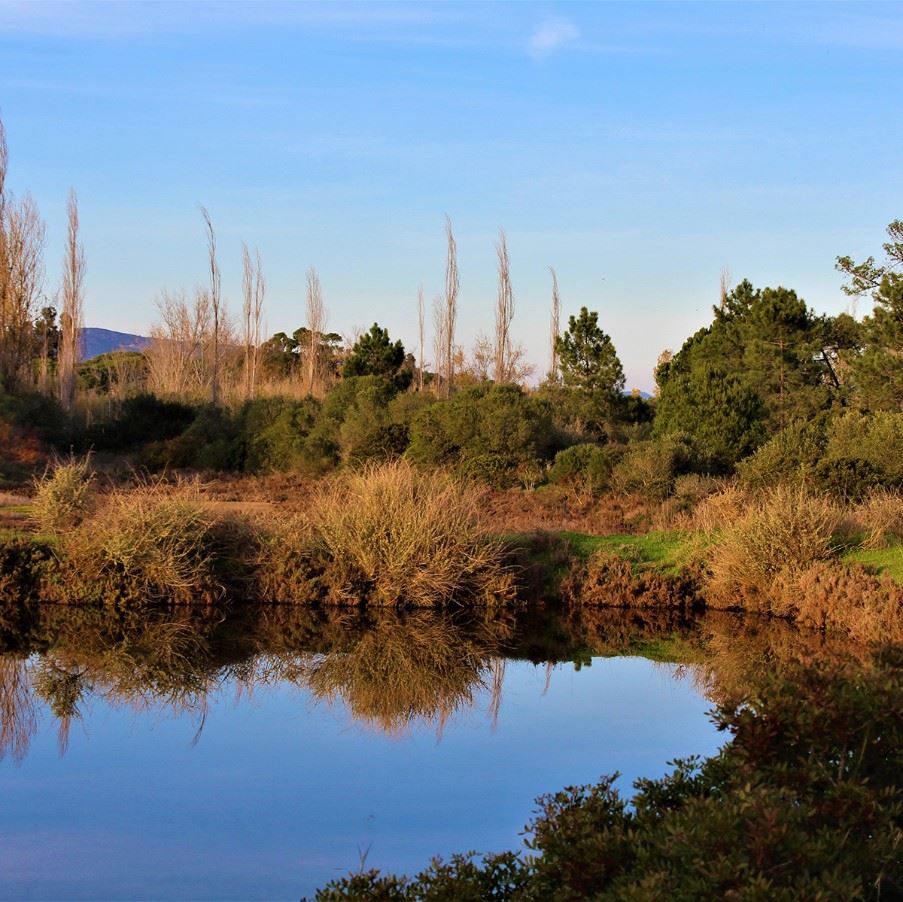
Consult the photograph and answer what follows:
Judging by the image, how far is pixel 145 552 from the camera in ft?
55.2

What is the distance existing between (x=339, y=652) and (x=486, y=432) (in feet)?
49.6

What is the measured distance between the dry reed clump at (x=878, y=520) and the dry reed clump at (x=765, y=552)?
2.70 ft

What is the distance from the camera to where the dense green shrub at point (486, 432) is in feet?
95.0

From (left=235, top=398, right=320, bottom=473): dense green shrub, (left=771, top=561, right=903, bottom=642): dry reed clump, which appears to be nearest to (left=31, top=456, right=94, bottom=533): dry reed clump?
(left=771, top=561, right=903, bottom=642): dry reed clump

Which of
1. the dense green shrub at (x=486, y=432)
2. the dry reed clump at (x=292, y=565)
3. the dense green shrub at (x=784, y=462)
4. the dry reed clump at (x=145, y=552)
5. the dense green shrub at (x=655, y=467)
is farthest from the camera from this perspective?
the dense green shrub at (x=486, y=432)

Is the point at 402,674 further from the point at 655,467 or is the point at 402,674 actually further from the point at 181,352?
the point at 181,352

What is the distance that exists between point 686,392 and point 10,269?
78.2 ft

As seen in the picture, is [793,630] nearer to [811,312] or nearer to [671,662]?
[671,662]

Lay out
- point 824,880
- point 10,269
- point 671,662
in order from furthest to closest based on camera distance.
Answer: point 10,269 → point 671,662 → point 824,880

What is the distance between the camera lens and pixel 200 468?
3319cm

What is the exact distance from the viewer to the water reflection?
495 inches

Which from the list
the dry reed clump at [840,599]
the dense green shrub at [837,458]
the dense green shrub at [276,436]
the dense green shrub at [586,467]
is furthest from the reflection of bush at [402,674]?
the dense green shrub at [276,436]

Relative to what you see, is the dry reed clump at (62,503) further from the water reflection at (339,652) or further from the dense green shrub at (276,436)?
the dense green shrub at (276,436)

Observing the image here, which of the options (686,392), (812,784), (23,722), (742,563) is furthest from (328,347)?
(812,784)
